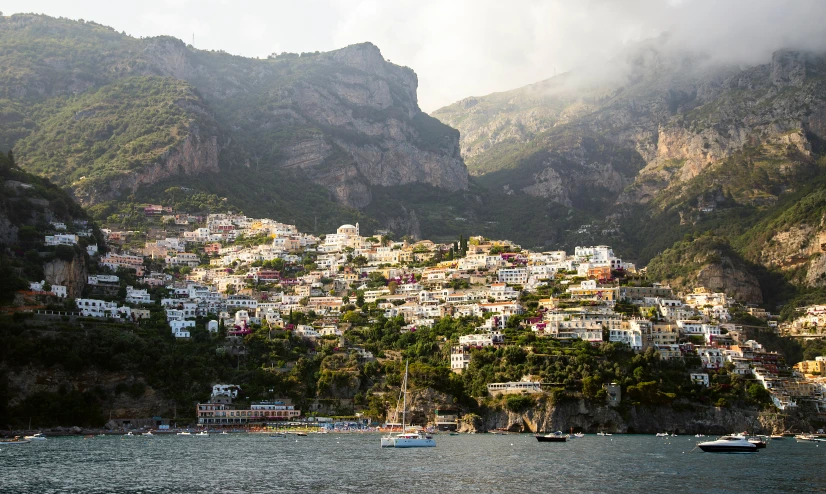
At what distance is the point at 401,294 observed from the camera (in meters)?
141

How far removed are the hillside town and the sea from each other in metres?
21.3

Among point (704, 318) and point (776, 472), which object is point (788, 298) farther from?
point (776, 472)

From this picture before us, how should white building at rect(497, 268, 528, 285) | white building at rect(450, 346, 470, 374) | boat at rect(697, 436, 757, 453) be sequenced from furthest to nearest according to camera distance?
white building at rect(497, 268, 528, 285) < white building at rect(450, 346, 470, 374) < boat at rect(697, 436, 757, 453)

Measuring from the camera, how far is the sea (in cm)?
5956

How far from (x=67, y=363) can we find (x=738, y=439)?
62.4m

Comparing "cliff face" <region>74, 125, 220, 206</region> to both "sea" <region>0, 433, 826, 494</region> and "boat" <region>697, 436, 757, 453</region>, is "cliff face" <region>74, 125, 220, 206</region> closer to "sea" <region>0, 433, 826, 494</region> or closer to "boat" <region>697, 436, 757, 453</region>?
"sea" <region>0, 433, 826, 494</region>

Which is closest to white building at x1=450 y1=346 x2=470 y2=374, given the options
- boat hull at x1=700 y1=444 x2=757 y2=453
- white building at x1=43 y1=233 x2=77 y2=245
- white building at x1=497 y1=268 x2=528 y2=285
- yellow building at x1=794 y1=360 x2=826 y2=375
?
white building at x1=497 y1=268 x2=528 y2=285

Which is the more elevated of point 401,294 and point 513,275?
point 513,275

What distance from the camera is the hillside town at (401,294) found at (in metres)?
116

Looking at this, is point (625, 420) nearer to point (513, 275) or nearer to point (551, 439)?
point (551, 439)

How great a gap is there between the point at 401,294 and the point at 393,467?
71.9 metres

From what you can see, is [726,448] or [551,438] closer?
[726,448]

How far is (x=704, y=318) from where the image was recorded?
427 ft

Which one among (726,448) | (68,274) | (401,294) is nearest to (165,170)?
(401,294)
